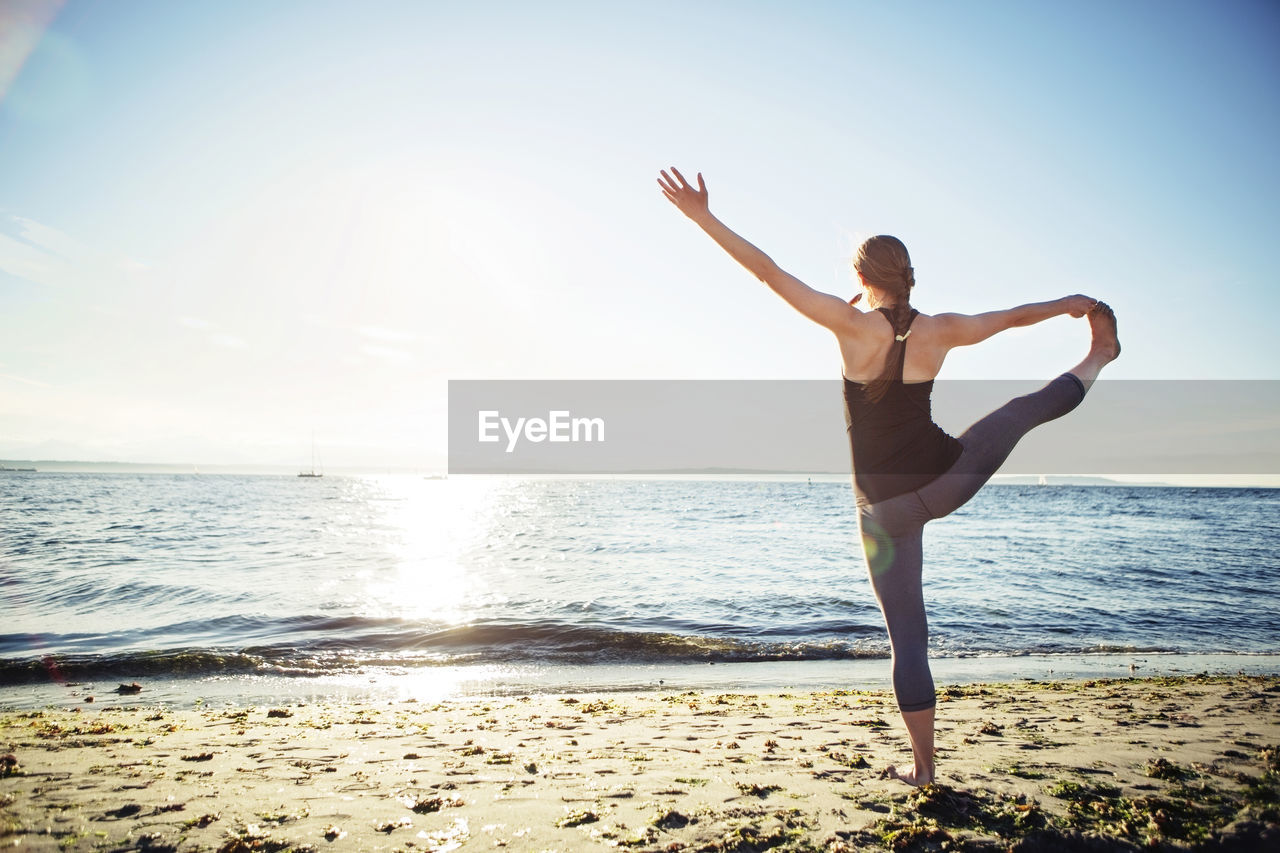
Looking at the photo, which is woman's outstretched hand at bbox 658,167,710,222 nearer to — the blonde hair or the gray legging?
the blonde hair

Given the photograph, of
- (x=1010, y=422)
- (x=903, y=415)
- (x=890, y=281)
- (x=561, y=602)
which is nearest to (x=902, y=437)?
(x=903, y=415)

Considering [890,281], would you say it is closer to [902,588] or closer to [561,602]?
[902,588]

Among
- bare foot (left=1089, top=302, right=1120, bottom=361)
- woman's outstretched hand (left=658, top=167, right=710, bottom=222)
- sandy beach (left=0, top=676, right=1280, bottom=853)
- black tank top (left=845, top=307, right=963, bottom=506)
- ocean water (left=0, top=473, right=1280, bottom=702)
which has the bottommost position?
ocean water (left=0, top=473, right=1280, bottom=702)

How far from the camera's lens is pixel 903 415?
9.46 ft

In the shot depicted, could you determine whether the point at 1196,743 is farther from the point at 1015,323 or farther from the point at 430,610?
the point at 430,610

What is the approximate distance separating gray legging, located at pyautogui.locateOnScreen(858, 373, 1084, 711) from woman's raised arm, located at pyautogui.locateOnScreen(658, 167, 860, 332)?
0.85 m

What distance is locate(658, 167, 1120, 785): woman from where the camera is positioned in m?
2.79

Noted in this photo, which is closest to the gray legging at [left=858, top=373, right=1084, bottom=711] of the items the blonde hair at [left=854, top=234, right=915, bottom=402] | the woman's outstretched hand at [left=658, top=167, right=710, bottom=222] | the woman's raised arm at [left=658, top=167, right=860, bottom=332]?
the blonde hair at [left=854, top=234, right=915, bottom=402]

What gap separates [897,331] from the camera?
2.82 m

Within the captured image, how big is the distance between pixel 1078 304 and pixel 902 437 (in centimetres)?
119

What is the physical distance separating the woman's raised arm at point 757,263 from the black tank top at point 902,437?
0.99 feet

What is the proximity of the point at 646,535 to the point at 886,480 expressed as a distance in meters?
25.5

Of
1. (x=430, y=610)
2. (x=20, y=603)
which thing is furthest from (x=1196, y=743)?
(x=20, y=603)

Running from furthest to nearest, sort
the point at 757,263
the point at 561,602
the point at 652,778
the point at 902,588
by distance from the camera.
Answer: the point at 561,602, the point at 652,778, the point at 902,588, the point at 757,263
